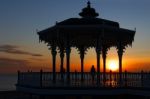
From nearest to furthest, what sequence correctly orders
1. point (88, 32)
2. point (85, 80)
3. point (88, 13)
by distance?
1. point (88, 32)
2. point (85, 80)
3. point (88, 13)

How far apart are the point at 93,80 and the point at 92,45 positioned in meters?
10.5

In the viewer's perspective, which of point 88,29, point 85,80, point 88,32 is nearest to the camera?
point 88,29

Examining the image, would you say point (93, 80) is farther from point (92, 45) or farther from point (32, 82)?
point (92, 45)

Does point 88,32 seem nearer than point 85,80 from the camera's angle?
Yes

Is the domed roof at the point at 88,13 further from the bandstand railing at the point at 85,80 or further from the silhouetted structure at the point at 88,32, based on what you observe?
the bandstand railing at the point at 85,80

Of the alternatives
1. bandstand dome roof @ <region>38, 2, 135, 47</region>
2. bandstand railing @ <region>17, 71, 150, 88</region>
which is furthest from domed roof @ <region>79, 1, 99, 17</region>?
bandstand railing @ <region>17, 71, 150, 88</region>

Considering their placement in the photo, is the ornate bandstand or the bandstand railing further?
the bandstand railing

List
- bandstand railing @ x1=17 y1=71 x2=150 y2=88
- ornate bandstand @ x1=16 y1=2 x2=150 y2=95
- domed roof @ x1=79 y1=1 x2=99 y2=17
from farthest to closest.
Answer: domed roof @ x1=79 y1=1 x2=99 y2=17
bandstand railing @ x1=17 y1=71 x2=150 y2=88
ornate bandstand @ x1=16 y1=2 x2=150 y2=95

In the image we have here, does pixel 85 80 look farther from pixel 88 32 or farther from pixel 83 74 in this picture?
pixel 88 32

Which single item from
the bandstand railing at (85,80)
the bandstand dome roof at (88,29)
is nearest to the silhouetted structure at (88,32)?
the bandstand dome roof at (88,29)

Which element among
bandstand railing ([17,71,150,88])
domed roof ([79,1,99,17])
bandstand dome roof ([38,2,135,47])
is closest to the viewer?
bandstand railing ([17,71,150,88])

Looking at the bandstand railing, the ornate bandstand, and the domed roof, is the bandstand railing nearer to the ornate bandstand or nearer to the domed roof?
the ornate bandstand

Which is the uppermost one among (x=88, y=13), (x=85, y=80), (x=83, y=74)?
(x=88, y=13)

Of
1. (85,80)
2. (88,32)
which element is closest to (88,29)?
(88,32)
